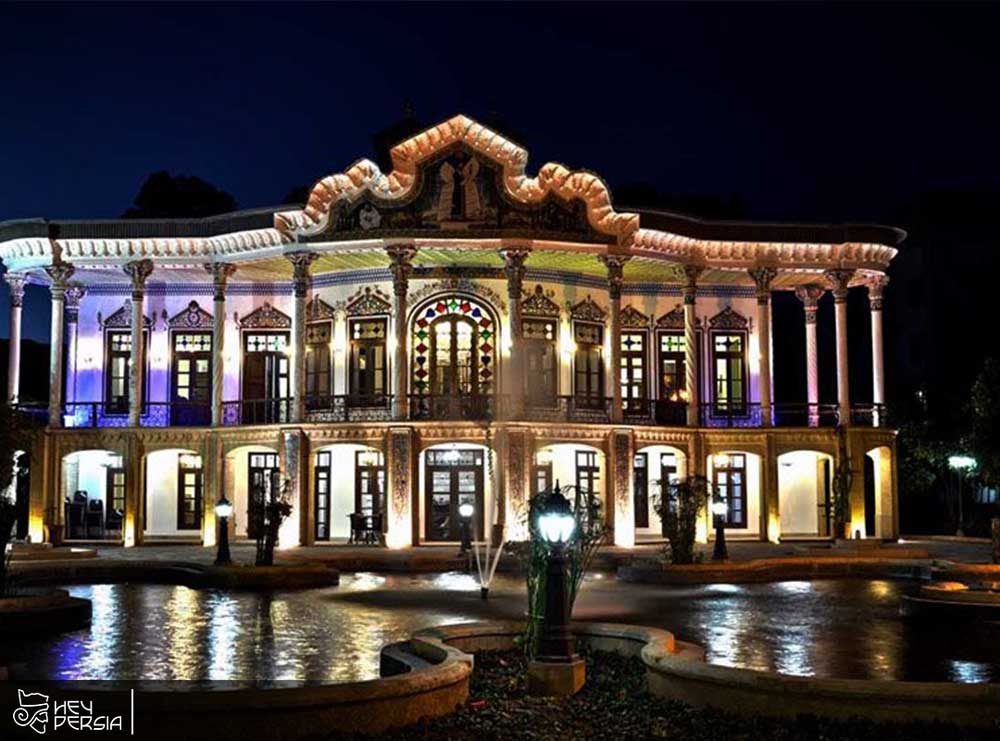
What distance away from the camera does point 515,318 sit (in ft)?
93.8

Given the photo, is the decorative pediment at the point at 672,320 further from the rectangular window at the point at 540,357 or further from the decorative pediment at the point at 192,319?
the decorative pediment at the point at 192,319

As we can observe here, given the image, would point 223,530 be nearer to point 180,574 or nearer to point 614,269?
point 180,574

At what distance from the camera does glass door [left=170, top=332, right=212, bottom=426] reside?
32.1 meters

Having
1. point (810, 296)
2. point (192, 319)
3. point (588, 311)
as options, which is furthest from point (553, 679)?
point (810, 296)

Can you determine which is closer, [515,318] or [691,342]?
[515,318]

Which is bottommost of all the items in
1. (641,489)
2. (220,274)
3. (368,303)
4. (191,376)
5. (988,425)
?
(641,489)

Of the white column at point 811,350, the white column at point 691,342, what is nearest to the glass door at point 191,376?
the white column at point 691,342

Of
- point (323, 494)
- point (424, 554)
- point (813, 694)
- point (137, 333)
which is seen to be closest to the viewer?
point (813, 694)

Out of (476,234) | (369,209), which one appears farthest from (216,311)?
(476,234)

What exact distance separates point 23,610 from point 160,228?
16.9 m

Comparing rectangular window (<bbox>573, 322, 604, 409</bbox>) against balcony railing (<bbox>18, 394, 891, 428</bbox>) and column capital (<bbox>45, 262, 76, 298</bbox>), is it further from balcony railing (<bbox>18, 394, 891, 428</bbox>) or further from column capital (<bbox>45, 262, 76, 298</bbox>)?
column capital (<bbox>45, 262, 76, 298</bbox>)

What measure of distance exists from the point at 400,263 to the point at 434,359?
10.5ft

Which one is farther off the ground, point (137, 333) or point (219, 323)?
point (219, 323)

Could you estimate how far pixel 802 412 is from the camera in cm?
3225
